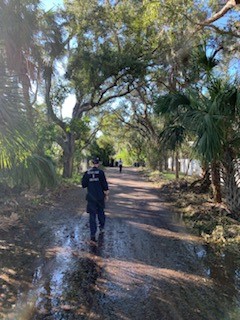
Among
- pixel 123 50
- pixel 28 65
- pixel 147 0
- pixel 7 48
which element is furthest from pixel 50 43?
pixel 7 48

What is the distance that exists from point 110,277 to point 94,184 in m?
2.63

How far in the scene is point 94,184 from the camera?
6.94m

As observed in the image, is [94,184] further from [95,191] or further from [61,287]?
[61,287]

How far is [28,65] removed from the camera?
34.8 feet

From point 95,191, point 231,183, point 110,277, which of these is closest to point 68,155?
point 231,183

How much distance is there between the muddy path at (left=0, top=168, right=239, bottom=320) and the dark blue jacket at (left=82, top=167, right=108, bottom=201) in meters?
0.90

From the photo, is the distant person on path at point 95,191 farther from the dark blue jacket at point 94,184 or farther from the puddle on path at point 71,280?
the puddle on path at point 71,280

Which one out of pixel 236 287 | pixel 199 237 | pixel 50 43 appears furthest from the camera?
pixel 50 43

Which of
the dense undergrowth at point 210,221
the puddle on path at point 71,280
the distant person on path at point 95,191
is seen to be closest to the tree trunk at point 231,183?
the dense undergrowth at point 210,221

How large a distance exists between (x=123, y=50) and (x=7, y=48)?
29.9 ft

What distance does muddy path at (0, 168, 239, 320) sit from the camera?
12.1 ft

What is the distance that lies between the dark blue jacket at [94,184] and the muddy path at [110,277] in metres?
0.90

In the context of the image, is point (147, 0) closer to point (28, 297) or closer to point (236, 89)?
point (236, 89)

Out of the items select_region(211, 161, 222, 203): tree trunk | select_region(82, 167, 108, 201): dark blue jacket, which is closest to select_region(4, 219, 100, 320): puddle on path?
select_region(82, 167, 108, 201): dark blue jacket
